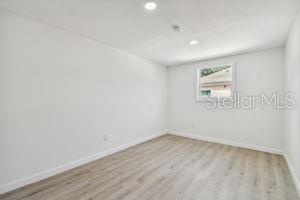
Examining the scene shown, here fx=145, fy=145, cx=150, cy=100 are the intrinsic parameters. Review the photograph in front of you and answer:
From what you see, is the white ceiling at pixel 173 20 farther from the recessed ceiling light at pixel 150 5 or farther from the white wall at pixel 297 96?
the white wall at pixel 297 96

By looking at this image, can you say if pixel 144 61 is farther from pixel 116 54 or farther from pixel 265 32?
pixel 265 32

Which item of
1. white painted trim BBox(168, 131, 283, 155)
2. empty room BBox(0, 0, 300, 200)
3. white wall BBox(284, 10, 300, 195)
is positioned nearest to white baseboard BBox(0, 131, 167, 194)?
empty room BBox(0, 0, 300, 200)

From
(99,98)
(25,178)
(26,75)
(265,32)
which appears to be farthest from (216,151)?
(26,75)

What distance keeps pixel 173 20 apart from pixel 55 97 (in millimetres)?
2228

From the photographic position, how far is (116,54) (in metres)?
3.37

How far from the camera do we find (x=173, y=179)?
2.25 m

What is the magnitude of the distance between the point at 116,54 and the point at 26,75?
177 cm

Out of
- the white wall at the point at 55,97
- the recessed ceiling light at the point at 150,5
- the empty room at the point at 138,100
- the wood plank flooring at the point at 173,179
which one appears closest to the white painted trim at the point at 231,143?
the empty room at the point at 138,100

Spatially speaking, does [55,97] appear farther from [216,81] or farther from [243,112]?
[243,112]

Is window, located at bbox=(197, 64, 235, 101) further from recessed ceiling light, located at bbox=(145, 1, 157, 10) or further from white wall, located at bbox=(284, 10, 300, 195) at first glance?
recessed ceiling light, located at bbox=(145, 1, 157, 10)

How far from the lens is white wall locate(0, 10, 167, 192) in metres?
1.96

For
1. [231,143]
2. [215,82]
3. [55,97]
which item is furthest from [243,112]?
[55,97]

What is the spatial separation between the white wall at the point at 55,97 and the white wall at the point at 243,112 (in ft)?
6.32

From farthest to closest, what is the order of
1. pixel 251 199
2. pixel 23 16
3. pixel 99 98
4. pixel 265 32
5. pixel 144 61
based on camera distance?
pixel 144 61 < pixel 99 98 < pixel 265 32 < pixel 23 16 < pixel 251 199
